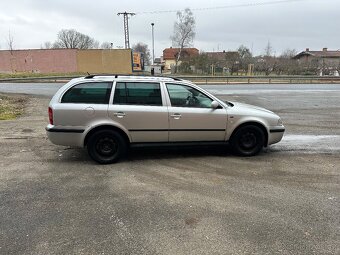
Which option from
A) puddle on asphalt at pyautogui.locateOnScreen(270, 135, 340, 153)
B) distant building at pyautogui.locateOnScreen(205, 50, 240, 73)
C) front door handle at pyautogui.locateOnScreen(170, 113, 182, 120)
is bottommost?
puddle on asphalt at pyautogui.locateOnScreen(270, 135, 340, 153)

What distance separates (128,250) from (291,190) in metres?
2.69

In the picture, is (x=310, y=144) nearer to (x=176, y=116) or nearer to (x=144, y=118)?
(x=176, y=116)

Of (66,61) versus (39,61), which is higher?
(39,61)

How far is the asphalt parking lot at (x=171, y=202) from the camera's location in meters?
3.14

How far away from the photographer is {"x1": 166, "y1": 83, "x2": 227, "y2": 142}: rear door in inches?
226

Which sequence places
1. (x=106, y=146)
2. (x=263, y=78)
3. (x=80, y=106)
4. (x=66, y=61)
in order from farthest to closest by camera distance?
(x=66, y=61) → (x=263, y=78) → (x=106, y=146) → (x=80, y=106)

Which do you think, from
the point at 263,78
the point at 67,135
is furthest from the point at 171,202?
the point at 263,78

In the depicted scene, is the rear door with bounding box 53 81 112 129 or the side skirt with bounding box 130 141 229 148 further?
the side skirt with bounding box 130 141 229 148

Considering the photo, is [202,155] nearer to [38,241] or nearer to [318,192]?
[318,192]

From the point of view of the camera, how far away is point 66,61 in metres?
50.5

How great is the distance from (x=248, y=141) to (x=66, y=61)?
49.8 metres

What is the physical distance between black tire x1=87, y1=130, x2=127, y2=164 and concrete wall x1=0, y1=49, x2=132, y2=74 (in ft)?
143

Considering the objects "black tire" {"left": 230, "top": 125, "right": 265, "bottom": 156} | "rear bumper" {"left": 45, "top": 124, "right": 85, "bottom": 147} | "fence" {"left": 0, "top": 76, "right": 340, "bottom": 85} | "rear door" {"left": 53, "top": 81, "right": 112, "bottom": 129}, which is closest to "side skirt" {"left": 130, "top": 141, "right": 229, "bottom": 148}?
"black tire" {"left": 230, "top": 125, "right": 265, "bottom": 156}

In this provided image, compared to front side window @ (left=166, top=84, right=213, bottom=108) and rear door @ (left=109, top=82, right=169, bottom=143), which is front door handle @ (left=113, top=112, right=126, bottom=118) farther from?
front side window @ (left=166, top=84, right=213, bottom=108)
